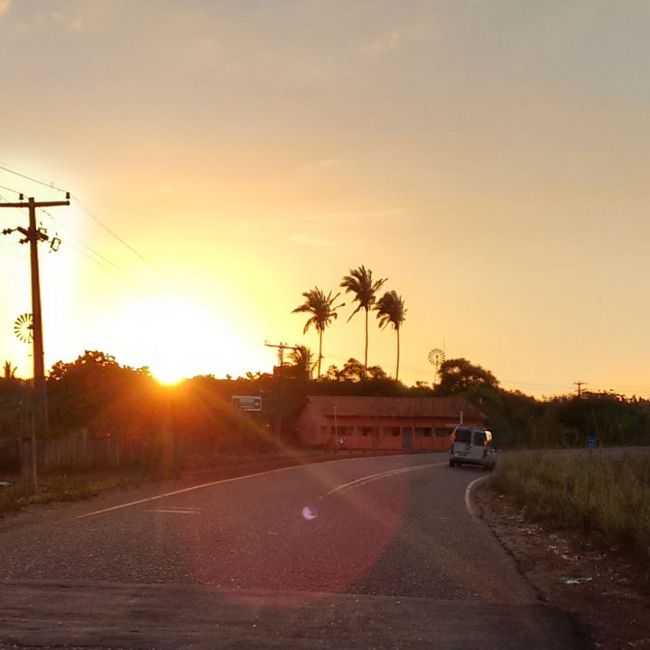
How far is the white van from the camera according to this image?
51938 mm

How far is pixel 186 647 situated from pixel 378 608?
103 inches

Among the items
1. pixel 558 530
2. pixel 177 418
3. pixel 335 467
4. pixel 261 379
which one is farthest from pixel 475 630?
pixel 261 379

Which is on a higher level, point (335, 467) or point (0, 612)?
point (0, 612)

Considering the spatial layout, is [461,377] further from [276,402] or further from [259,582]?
[259,582]

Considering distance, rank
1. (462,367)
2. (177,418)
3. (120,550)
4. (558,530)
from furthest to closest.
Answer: (462,367)
(177,418)
(558,530)
(120,550)

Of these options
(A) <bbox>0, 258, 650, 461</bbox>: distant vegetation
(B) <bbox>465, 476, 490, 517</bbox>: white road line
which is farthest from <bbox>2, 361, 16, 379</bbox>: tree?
(B) <bbox>465, 476, 490, 517</bbox>: white road line

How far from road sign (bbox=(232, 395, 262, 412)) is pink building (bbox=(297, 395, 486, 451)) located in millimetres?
7687

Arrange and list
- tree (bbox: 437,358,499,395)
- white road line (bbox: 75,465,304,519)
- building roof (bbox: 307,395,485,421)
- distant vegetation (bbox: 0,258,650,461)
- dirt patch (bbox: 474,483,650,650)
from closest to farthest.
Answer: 1. dirt patch (bbox: 474,483,650,650)
2. white road line (bbox: 75,465,304,519)
3. distant vegetation (bbox: 0,258,650,461)
4. building roof (bbox: 307,395,485,421)
5. tree (bbox: 437,358,499,395)

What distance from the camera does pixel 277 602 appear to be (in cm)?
998

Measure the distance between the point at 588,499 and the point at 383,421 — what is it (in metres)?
68.9

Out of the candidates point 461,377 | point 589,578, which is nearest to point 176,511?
point 589,578

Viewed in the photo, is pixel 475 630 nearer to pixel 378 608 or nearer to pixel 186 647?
pixel 378 608

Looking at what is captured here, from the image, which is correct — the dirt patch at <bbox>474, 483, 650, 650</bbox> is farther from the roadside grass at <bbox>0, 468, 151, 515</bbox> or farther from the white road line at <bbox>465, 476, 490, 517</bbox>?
the roadside grass at <bbox>0, 468, 151, 515</bbox>

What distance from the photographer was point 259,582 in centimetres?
1134
